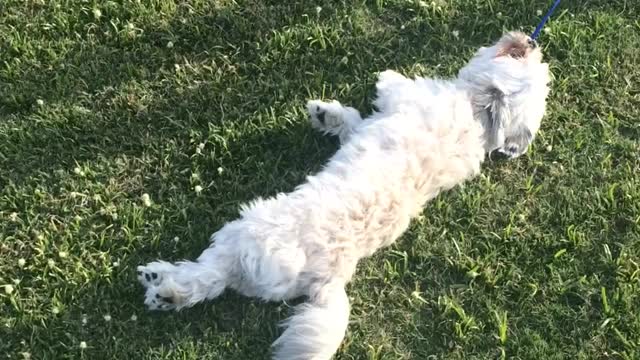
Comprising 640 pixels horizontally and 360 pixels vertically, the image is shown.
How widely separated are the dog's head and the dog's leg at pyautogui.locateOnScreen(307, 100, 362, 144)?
742 millimetres

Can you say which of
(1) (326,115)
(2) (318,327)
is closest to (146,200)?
(1) (326,115)

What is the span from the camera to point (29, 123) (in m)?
4.55

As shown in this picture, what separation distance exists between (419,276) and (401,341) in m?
0.41

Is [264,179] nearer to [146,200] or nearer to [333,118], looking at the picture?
[333,118]

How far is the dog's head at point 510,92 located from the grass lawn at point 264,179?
0.33m

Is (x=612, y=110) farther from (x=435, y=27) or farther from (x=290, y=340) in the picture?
(x=290, y=340)

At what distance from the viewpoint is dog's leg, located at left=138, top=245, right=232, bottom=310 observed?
3.97m

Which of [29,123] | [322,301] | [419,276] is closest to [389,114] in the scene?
[419,276]

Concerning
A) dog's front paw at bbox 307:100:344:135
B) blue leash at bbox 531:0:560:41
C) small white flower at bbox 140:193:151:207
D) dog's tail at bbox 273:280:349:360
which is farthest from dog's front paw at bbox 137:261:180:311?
blue leash at bbox 531:0:560:41

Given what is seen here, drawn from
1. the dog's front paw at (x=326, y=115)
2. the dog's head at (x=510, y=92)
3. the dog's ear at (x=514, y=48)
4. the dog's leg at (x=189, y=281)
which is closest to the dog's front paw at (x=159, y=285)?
the dog's leg at (x=189, y=281)

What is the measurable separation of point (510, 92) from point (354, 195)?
1.28 m

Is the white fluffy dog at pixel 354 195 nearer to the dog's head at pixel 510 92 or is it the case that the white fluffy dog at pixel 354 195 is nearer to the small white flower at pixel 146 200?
the dog's head at pixel 510 92

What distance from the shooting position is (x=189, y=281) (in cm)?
397

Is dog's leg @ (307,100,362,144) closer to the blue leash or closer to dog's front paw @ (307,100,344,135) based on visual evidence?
dog's front paw @ (307,100,344,135)
